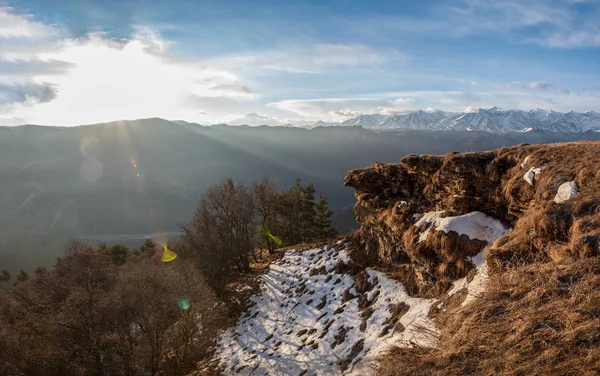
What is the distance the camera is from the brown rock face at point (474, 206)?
941cm

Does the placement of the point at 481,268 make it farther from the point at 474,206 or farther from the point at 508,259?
the point at 474,206

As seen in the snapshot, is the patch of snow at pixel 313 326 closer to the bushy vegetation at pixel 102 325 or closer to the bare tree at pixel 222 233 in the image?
the bushy vegetation at pixel 102 325

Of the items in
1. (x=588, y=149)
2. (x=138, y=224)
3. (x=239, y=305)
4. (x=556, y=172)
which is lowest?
(x=138, y=224)

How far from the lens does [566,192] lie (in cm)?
1076

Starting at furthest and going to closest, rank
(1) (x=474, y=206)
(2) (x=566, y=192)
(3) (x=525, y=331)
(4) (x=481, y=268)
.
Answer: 1. (1) (x=474, y=206)
2. (4) (x=481, y=268)
3. (2) (x=566, y=192)
4. (3) (x=525, y=331)

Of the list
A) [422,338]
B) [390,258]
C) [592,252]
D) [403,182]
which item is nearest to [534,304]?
[592,252]

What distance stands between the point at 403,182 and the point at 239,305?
17.7m

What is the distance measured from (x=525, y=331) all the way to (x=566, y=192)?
25.0ft

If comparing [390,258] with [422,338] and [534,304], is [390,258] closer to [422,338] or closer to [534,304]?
[422,338]

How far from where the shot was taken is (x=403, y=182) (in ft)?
64.3

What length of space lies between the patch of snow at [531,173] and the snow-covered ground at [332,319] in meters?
2.25

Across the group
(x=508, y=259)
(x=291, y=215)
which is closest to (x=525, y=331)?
(x=508, y=259)

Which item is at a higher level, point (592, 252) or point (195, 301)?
point (592, 252)

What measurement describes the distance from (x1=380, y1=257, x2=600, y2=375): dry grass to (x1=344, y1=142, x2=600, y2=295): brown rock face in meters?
1.68
